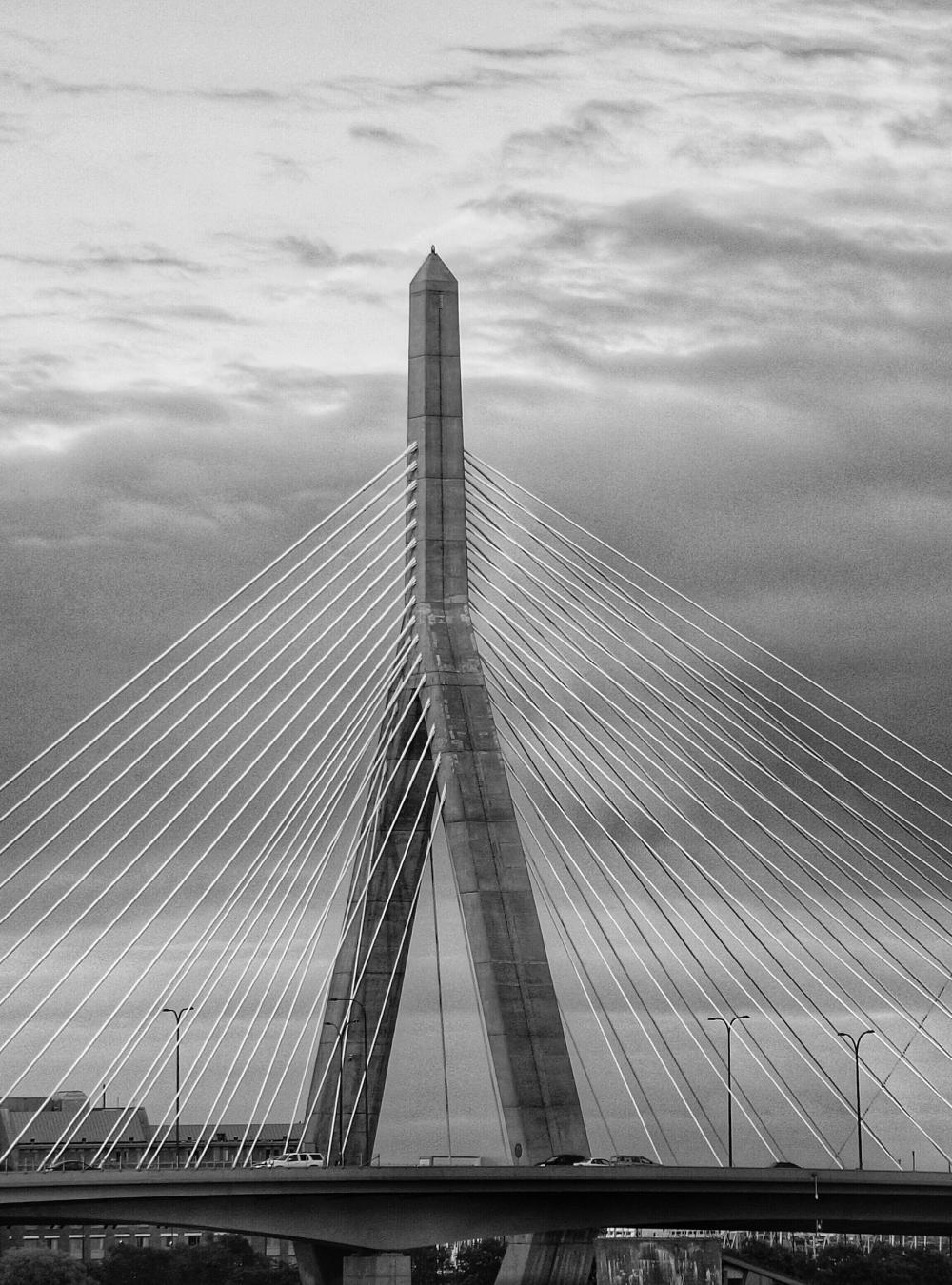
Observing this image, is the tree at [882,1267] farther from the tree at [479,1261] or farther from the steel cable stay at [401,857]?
the steel cable stay at [401,857]

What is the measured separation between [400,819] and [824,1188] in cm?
1629

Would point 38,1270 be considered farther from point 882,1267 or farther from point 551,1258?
point 551,1258

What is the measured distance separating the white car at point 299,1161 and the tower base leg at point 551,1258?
18.1ft

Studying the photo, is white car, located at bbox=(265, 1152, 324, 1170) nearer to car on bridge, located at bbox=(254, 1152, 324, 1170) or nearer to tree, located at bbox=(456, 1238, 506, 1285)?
car on bridge, located at bbox=(254, 1152, 324, 1170)

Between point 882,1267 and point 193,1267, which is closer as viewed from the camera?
point 193,1267

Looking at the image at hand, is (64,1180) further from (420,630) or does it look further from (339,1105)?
(420,630)

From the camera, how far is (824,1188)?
6631 centimetres

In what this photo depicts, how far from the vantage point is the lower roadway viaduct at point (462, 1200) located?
58.0m

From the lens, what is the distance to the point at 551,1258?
211 ft

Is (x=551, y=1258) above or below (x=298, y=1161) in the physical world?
below

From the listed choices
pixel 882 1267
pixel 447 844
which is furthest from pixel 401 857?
pixel 882 1267

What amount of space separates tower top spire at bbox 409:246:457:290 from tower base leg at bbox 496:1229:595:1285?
80.1ft

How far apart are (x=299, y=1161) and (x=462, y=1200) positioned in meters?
4.53

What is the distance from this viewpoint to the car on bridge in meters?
62.6
